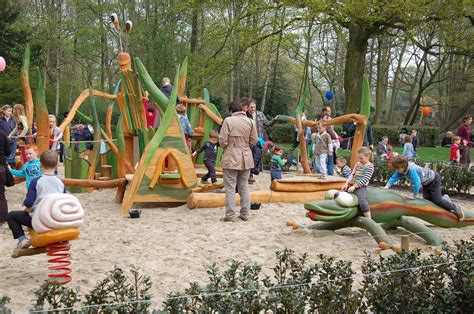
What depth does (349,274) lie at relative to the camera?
3801 millimetres

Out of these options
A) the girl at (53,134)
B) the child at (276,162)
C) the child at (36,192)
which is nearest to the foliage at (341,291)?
the child at (36,192)

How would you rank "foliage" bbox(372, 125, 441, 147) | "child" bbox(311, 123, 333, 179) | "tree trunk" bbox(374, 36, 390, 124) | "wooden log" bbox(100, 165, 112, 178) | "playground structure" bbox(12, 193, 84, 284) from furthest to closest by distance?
"tree trunk" bbox(374, 36, 390, 124), "foliage" bbox(372, 125, 441, 147), "child" bbox(311, 123, 333, 179), "wooden log" bbox(100, 165, 112, 178), "playground structure" bbox(12, 193, 84, 284)

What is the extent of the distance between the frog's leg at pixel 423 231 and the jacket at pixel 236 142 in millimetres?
2262

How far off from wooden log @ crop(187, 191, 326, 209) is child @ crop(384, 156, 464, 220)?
2646mm

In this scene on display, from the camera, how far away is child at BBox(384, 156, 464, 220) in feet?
→ 20.3

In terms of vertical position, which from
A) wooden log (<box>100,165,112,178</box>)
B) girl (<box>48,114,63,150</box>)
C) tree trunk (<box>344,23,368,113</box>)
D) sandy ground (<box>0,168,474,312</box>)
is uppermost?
tree trunk (<box>344,23,368,113</box>)

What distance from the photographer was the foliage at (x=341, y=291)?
11.2 feet

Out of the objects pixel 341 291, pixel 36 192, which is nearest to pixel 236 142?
pixel 36 192

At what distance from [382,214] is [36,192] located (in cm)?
409

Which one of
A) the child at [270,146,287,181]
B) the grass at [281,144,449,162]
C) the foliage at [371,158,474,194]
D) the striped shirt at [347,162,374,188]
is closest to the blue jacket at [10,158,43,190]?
the striped shirt at [347,162,374,188]

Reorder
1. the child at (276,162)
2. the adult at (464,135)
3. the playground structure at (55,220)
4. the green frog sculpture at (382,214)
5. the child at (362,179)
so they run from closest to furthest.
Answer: the playground structure at (55,220)
the green frog sculpture at (382,214)
the child at (362,179)
the child at (276,162)
the adult at (464,135)

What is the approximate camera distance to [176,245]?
6.11 metres

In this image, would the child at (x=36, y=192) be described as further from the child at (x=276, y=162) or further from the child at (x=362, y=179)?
the child at (x=276, y=162)

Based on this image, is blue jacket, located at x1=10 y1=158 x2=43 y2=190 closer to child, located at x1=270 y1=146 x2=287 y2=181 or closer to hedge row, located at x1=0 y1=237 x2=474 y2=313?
hedge row, located at x1=0 y1=237 x2=474 y2=313
